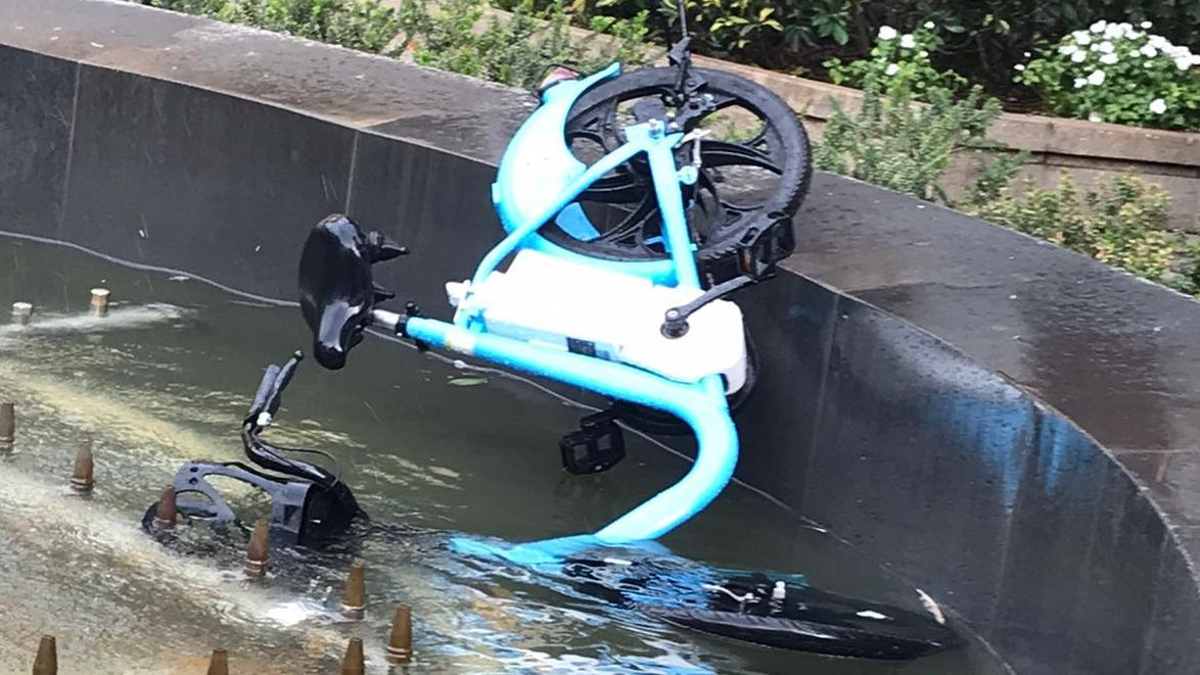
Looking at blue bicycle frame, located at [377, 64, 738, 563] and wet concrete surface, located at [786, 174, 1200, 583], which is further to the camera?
blue bicycle frame, located at [377, 64, 738, 563]

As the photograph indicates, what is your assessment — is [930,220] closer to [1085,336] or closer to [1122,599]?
[1085,336]

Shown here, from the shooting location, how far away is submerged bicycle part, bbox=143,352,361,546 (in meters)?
5.08

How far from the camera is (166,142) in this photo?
7.61 metres

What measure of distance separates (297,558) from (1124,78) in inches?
243

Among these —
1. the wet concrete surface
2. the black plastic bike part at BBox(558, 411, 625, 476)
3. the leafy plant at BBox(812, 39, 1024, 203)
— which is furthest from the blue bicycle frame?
the leafy plant at BBox(812, 39, 1024, 203)

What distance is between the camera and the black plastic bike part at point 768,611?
15.5 ft

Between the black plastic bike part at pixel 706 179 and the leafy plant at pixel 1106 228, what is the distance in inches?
55.0

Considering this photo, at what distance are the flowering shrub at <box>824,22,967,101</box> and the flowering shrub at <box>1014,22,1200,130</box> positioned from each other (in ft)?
1.76

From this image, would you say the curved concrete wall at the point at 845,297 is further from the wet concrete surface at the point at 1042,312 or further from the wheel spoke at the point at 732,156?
the wheel spoke at the point at 732,156

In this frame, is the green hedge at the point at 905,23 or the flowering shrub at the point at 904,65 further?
the green hedge at the point at 905,23

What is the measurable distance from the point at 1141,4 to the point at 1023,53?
732 millimetres

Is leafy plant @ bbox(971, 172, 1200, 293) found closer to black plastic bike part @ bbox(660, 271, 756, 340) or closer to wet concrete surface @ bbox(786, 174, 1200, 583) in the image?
wet concrete surface @ bbox(786, 174, 1200, 583)

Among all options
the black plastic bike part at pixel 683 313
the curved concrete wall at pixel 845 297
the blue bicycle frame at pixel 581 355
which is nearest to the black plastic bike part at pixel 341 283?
the blue bicycle frame at pixel 581 355

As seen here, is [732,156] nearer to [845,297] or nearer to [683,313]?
[845,297]
